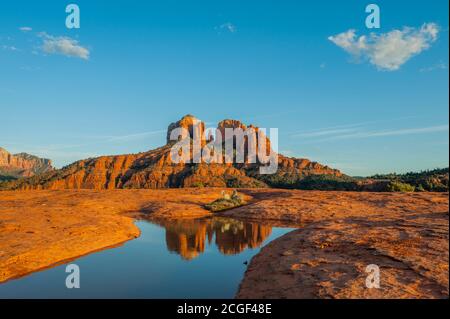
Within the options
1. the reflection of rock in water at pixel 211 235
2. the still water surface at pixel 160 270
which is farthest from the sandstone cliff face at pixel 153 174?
the still water surface at pixel 160 270

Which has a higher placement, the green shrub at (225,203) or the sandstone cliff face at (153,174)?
the sandstone cliff face at (153,174)

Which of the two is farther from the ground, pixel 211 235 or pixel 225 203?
pixel 225 203

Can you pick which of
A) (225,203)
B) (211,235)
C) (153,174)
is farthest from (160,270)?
(153,174)

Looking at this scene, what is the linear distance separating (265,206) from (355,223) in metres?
20.5

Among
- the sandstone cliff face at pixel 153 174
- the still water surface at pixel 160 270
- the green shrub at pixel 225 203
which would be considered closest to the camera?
the still water surface at pixel 160 270

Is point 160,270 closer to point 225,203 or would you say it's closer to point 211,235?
point 211,235

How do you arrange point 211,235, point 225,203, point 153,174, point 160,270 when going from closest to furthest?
point 160,270 → point 211,235 → point 225,203 → point 153,174

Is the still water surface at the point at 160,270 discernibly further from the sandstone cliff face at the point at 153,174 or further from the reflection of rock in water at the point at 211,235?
the sandstone cliff face at the point at 153,174

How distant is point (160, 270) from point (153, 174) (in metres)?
100

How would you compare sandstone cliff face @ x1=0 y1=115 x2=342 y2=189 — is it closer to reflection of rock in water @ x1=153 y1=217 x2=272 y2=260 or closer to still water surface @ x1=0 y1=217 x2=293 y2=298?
reflection of rock in water @ x1=153 y1=217 x2=272 y2=260

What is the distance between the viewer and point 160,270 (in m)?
17.9

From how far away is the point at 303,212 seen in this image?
3984 cm

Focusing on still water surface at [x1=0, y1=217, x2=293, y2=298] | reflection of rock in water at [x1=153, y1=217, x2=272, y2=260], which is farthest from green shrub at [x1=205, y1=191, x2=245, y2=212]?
still water surface at [x1=0, y1=217, x2=293, y2=298]

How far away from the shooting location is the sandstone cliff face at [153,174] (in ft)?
362
